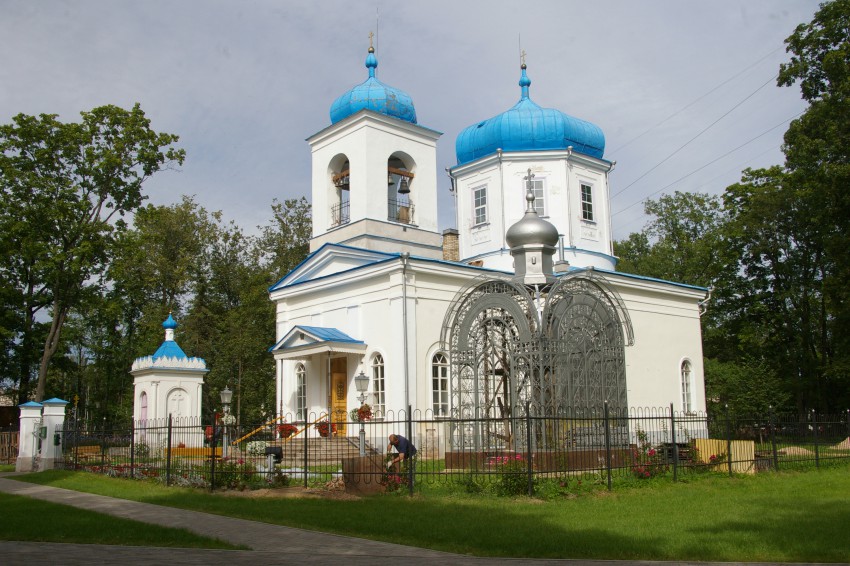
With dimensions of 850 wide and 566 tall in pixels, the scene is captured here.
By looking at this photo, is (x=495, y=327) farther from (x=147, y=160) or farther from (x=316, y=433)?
(x=147, y=160)

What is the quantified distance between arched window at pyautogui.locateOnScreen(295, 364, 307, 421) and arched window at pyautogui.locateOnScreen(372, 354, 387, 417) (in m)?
2.94

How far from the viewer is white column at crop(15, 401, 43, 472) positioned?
2053 cm

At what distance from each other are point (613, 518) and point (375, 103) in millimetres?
18703

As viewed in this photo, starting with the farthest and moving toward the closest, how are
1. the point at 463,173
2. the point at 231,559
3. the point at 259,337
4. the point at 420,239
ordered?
the point at 259,337 < the point at 463,173 < the point at 420,239 < the point at 231,559

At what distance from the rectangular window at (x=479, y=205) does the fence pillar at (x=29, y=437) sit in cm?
1481

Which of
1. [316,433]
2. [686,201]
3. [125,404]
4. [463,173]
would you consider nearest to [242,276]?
[125,404]

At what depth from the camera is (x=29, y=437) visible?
20844 millimetres

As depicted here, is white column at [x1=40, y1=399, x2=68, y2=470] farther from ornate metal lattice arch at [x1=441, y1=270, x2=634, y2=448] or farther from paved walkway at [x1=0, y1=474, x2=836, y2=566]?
paved walkway at [x1=0, y1=474, x2=836, y2=566]

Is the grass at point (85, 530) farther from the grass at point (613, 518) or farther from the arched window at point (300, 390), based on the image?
the arched window at point (300, 390)

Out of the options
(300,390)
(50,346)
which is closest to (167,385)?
(300,390)

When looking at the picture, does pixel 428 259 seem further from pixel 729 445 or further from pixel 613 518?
pixel 613 518

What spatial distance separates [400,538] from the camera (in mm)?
9203

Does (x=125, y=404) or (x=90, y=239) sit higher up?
(x=90, y=239)

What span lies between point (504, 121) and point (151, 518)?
20.0m
